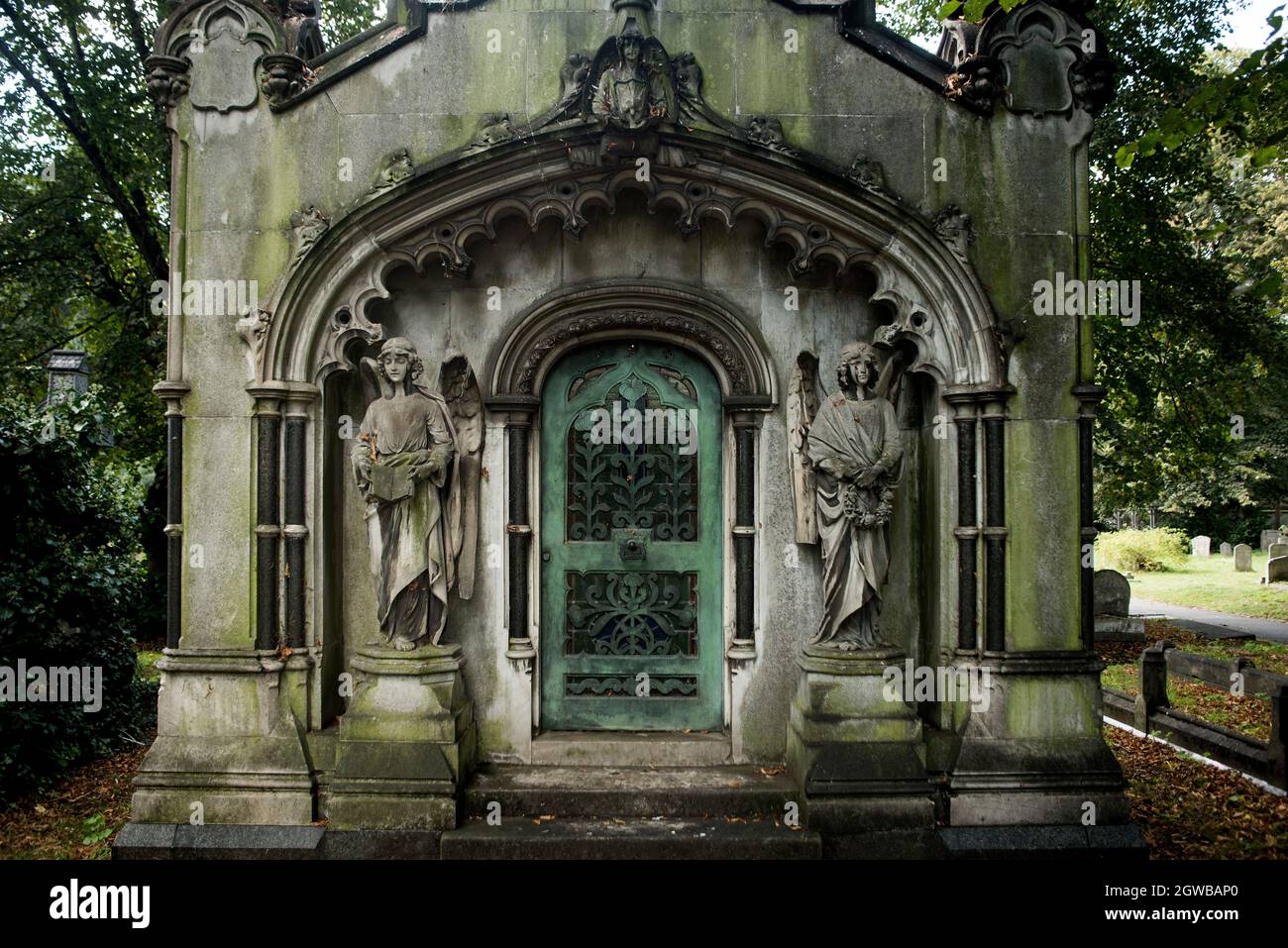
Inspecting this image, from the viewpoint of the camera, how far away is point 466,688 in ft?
20.1

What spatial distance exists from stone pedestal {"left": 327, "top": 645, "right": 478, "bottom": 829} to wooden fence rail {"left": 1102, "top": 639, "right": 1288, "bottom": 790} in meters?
6.10

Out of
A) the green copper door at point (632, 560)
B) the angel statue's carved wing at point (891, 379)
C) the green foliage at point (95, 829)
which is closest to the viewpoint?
the green foliage at point (95, 829)

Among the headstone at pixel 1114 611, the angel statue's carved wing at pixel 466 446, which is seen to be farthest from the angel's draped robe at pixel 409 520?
the headstone at pixel 1114 611

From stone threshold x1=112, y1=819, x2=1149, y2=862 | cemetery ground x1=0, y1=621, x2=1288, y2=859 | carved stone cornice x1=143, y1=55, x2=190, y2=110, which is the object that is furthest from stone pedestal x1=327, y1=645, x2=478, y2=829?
carved stone cornice x1=143, y1=55, x2=190, y2=110

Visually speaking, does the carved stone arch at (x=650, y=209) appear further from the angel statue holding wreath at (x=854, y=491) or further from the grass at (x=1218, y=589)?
the grass at (x=1218, y=589)

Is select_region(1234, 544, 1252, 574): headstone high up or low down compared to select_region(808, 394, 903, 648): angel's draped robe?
down

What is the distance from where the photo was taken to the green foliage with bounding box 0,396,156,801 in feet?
22.1

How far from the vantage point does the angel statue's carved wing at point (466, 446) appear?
235 inches

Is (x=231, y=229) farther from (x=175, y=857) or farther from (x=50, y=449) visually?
(x=175, y=857)

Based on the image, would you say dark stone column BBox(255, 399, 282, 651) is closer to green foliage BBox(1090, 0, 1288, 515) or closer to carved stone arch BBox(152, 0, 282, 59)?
carved stone arch BBox(152, 0, 282, 59)

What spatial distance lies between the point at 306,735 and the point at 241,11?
494 centimetres

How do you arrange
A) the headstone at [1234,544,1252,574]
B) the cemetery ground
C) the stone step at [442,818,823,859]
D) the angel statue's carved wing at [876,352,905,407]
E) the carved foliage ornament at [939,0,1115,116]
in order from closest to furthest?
the stone step at [442,818,823,859] < the cemetery ground < the carved foliage ornament at [939,0,1115,116] < the angel statue's carved wing at [876,352,905,407] < the headstone at [1234,544,1252,574]

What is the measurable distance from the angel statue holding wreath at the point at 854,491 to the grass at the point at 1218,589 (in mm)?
15138

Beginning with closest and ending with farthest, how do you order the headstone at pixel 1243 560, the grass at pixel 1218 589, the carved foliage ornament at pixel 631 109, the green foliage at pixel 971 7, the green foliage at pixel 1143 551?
the green foliage at pixel 971 7
the carved foliage ornament at pixel 631 109
the grass at pixel 1218 589
the headstone at pixel 1243 560
the green foliage at pixel 1143 551
